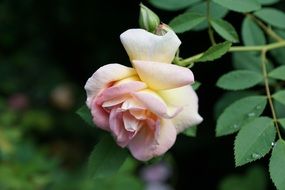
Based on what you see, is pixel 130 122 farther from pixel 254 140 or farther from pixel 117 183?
pixel 117 183

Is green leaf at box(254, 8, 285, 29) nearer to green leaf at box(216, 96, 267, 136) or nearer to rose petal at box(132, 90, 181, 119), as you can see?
green leaf at box(216, 96, 267, 136)

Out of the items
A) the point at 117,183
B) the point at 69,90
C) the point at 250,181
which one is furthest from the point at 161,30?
the point at 69,90

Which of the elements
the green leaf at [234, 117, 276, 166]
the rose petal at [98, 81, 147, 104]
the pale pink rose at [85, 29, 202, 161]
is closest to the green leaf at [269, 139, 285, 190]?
the green leaf at [234, 117, 276, 166]

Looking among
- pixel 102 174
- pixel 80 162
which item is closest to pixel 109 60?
pixel 80 162

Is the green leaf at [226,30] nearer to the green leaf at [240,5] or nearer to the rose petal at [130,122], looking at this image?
the green leaf at [240,5]

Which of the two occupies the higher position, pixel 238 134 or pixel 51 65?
pixel 238 134

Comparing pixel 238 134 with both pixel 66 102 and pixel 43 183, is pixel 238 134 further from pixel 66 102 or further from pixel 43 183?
pixel 66 102

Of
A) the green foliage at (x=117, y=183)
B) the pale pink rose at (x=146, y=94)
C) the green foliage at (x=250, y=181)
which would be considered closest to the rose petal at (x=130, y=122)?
the pale pink rose at (x=146, y=94)
